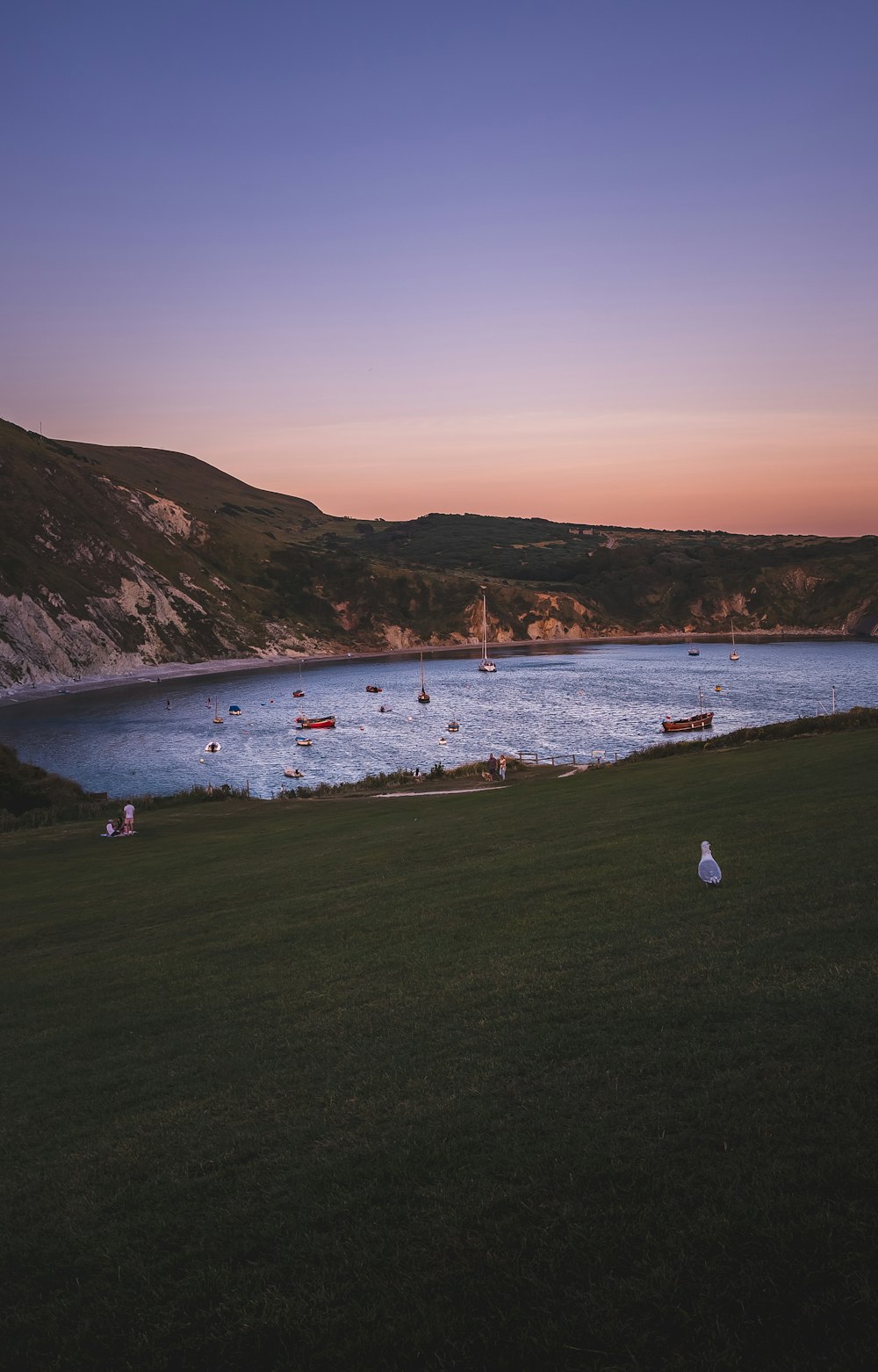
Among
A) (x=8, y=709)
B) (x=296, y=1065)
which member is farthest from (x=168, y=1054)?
(x=8, y=709)

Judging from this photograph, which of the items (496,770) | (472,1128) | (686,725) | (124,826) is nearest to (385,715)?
(686,725)

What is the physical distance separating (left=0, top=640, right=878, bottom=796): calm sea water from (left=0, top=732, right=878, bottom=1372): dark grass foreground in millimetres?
49956

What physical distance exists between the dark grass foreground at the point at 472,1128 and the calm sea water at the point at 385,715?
50.0 meters

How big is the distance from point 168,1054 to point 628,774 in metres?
25.5

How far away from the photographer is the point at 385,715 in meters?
108

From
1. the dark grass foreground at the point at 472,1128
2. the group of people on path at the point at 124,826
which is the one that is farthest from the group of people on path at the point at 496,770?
the dark grass foreground at the point at 472,1128

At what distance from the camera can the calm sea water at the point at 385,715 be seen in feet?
245

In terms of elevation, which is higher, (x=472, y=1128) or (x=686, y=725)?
(x=472, y=1128)

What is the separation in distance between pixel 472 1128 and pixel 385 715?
332ft

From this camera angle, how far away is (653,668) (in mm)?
165750

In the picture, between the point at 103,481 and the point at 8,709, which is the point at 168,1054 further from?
the point at 103,481

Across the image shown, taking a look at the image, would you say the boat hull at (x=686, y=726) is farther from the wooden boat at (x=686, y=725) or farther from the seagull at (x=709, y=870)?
the seagull at (x=709, y=870)

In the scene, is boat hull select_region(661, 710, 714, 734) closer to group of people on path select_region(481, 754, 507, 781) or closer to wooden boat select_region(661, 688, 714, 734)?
wooden boat select_region(661, 688, 714, 734)

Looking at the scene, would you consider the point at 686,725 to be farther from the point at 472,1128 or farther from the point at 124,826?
the point at 472,1128
